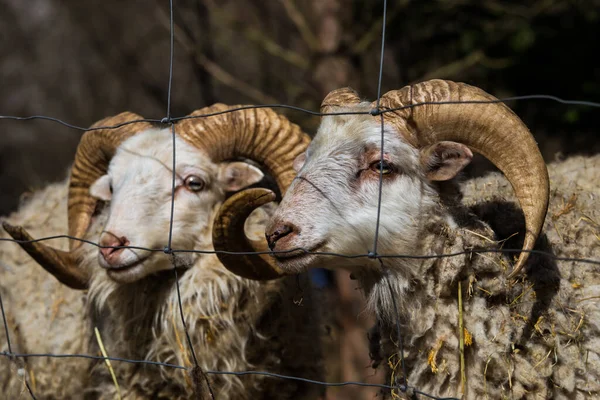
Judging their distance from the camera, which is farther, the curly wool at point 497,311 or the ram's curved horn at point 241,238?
the ram's curved horn at point 241,238

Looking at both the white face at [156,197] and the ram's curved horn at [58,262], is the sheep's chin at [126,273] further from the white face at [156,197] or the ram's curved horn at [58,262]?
the ram's curved horn at [58,262]

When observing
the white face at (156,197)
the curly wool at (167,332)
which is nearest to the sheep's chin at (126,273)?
the white face at (156,197)

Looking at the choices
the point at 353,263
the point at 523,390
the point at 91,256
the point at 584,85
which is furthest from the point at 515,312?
the point at 584,85

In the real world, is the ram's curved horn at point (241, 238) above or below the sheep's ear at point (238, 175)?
below

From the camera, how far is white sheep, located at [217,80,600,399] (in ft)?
9.83

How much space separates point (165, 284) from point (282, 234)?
1.31m

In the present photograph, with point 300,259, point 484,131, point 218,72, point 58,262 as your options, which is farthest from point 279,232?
point 218,72

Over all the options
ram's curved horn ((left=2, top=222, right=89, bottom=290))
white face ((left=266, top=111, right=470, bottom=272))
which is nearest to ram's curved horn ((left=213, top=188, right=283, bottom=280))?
white face ((left=266, top=111, right=470, bottom=272))

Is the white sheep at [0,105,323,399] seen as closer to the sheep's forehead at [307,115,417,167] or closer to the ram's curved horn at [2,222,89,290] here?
the ram's curved horn at [2,222,89,290]

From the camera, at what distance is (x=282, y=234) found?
3.14 meters

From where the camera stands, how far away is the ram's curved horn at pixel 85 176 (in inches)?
167

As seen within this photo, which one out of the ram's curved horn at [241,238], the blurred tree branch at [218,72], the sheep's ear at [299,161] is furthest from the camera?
the blurred tree branch at [218,72]

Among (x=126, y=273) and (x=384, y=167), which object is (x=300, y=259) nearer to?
(x=384, y=167)

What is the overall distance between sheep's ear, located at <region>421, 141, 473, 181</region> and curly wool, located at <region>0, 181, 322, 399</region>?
120 cm
